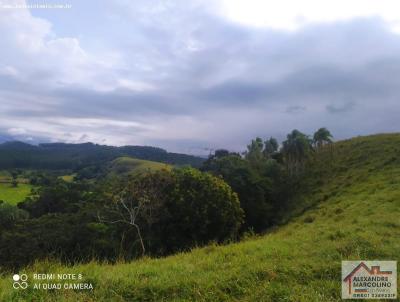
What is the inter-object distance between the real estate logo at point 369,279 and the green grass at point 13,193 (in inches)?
3584

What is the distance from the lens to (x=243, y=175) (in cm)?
4391

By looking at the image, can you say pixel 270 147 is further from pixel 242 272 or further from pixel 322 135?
pixel 242 272

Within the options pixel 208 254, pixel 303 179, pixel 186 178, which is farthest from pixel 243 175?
pixel 208 254

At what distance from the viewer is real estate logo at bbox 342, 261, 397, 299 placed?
6.10 metres

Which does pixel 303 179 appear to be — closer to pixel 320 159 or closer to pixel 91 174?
pixel 320 159

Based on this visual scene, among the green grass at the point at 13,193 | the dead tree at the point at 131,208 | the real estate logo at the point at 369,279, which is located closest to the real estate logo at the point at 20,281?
the real estate logo at the point at 369,279

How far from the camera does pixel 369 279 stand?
21.9 feet

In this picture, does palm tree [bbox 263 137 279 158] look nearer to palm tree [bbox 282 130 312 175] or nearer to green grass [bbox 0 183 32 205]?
palm tree [bbox 282 130 312 175]

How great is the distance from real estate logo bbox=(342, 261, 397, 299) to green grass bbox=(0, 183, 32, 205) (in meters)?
91.0

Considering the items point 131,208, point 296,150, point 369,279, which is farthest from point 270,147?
point 369,279

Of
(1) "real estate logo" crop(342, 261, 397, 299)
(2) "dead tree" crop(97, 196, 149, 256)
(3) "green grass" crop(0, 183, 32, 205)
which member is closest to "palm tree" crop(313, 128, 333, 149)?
(2) "dead tree" crop(97, 196, 149, 256)

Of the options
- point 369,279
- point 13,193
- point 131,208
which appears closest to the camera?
point 369,279

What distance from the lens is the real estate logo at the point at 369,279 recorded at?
20.0 ft

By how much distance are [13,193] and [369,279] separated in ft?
360
